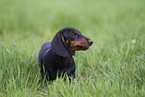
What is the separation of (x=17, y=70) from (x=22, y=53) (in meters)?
0.36

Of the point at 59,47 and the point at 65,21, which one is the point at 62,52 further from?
the point at 65,21

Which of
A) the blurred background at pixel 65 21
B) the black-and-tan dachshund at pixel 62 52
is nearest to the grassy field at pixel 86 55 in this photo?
the blurred background at pixel 65 21

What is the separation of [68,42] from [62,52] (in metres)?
0.16

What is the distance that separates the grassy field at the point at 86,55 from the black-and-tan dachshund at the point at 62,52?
0.54 ft

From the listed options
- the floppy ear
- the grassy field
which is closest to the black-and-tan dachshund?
the floppy ear

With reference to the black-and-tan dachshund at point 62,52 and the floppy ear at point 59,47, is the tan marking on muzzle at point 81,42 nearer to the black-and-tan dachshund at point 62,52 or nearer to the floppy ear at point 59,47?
the black-and-tan dachshund at point 62,52

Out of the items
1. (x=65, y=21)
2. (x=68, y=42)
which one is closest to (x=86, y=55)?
(x=68, y=42)

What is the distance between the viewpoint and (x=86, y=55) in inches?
129

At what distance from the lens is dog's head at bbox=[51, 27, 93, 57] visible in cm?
239

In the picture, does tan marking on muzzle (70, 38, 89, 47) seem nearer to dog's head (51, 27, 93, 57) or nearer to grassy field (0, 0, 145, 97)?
dog's head (51, 27, 93, 57)

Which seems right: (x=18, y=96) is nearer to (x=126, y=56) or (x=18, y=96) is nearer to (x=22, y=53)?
(x=22, y=53)

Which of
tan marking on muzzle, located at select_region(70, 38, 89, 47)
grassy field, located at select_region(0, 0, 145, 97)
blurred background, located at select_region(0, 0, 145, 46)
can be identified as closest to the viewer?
grassy field, located at select_region(0, 0, 145, 97)

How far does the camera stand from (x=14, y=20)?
5531 mm

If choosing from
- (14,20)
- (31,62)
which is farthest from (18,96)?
(14,20)
